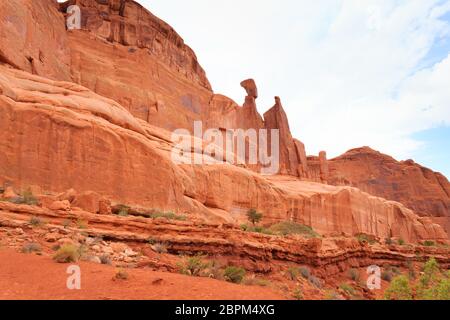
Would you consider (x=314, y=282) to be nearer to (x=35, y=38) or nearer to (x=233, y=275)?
(x=233, y=275)

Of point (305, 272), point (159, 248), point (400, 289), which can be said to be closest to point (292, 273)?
point (305, 272)

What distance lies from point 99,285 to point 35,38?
1002 inches

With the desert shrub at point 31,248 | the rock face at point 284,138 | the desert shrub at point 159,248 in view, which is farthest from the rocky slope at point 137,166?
the rock face at point 284,138

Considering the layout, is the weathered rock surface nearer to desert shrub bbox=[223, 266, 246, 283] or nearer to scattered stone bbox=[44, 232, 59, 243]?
scattered stone bbox=[44, 232, 59, 243]

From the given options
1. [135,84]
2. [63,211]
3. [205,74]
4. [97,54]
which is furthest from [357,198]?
[63,211]

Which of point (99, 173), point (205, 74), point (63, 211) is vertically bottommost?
point (63, 211)

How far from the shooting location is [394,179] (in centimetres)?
8175

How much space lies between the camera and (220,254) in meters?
14.1

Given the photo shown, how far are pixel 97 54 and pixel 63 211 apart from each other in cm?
2763

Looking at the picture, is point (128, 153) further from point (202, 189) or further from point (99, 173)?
point (202, 189)

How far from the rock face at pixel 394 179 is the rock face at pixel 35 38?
2191 inches

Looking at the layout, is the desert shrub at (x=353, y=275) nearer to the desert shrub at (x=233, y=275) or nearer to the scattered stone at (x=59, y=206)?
the desert shrub at (x=233, y=275)

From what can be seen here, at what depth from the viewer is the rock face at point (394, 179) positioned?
253ft
